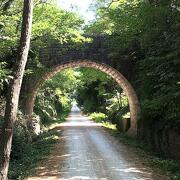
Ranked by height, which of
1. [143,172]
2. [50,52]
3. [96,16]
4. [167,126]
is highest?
[96,16]

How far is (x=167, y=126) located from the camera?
47.9 ft

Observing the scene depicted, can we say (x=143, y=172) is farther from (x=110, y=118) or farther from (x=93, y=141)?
(x=110, y=118)

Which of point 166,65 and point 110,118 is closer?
point 166,65

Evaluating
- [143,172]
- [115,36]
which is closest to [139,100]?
[115,36]

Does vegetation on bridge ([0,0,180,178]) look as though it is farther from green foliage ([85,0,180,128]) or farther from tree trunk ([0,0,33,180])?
tree trunk ([0,0,33,180])

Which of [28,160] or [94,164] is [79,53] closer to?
[28,160]

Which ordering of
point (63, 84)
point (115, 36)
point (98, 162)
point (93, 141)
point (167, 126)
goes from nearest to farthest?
point (98, 162)
point (167, 126)
point (93, 141)
point (115, 36)
point (63, 84)

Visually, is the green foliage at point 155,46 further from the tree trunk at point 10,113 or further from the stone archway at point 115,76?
the tree trunk at point 10,113

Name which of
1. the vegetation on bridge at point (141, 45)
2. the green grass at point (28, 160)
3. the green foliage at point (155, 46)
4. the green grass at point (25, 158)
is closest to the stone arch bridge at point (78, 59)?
the vegetation on bridge at point (141, 45)

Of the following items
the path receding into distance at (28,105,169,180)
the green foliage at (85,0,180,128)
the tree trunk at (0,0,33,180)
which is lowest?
the path receding into distance at (28,105,169,180)

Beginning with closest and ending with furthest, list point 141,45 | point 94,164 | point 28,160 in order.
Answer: point 94,164, point 28,160, point 141,45

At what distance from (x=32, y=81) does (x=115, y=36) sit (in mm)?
4962

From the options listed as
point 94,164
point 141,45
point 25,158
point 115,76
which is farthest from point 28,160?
point 115,76

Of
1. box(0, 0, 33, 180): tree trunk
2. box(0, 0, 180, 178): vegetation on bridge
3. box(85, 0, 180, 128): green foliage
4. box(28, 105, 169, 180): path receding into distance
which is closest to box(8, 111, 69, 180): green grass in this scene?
box(0, 0, 180, 178): vegetation on bridge
